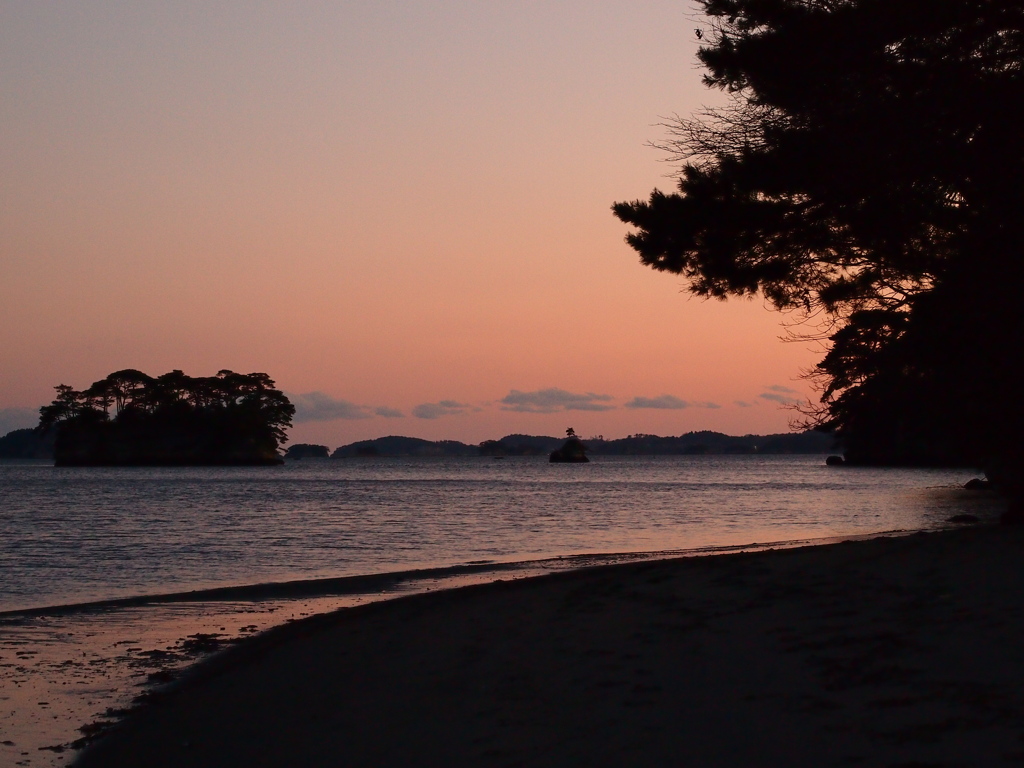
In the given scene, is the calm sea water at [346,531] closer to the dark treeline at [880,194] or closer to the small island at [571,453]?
the dark treeline at [880,194]

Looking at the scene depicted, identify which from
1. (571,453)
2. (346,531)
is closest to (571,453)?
(571,453)

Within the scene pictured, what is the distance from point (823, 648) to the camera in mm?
7828

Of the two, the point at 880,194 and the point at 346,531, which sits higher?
the point at 880,194

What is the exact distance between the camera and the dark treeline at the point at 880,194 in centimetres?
1173

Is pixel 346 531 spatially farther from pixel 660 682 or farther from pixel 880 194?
pixel 660 682

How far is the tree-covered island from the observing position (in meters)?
162

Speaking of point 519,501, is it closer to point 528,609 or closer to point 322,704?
point 528,609

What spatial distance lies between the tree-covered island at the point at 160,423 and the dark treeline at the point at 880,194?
15944 centimetres

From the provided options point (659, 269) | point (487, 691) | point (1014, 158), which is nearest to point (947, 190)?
point (1014, 158)

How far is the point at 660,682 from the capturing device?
7.59 metres

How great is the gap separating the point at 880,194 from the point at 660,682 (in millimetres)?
7809

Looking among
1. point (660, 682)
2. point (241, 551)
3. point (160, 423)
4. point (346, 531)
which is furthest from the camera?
point (160, 423)

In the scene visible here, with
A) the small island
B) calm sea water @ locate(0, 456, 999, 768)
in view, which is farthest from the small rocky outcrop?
calm sea water @ locate(0, 456, 999, 768)

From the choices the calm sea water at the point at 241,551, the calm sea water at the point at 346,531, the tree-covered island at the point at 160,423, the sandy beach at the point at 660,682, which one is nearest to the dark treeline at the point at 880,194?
the sandy beach at the point at 660,682
